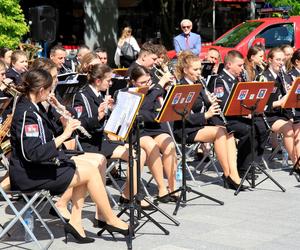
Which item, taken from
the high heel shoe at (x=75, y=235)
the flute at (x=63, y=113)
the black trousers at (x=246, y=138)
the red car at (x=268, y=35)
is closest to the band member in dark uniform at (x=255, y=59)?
the black trousers at (x=246, y=138)

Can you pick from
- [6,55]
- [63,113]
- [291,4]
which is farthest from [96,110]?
[291,4]

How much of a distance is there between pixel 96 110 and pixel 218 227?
5.57 ft

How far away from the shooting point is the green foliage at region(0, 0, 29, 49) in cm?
1486

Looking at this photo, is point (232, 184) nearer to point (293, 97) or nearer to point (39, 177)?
point (293, 97)

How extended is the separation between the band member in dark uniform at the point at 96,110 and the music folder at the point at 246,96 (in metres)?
1.42

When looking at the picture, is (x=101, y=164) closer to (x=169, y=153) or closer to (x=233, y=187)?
(x=169, y=153)

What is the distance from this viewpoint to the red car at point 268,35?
16906 millimetres

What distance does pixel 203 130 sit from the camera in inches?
344

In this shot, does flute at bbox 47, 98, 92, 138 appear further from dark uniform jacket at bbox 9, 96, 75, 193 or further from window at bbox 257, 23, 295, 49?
window at bbox 257, 23, 295, 49

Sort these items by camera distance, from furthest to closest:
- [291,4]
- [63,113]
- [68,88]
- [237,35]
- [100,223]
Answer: [291,4]
[237,35]
[68,88]
[100,223]
[63,113]

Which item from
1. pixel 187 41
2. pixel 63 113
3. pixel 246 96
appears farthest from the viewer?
pixel 187 41

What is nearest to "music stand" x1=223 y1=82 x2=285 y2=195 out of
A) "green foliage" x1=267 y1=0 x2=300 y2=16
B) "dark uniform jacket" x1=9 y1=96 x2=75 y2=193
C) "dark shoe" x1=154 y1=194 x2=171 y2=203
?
"dark shoe" x1=154 y1=194 x2=171 y2=203

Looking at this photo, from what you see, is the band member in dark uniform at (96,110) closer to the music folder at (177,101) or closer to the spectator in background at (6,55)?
the music folder at (177,101)

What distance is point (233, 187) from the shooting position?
8773mm
